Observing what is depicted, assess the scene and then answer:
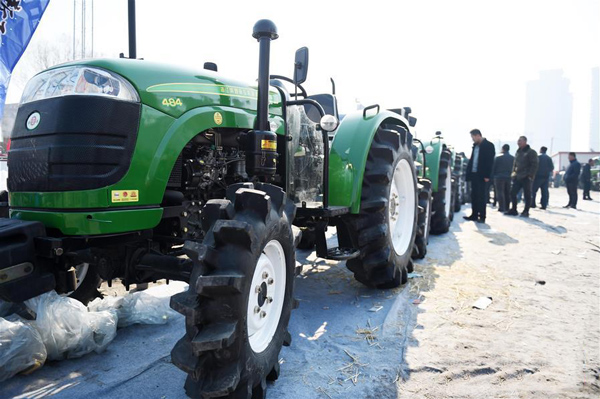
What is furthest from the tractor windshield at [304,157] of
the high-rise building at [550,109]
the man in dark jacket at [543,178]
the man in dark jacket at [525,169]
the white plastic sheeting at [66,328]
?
the high-rise building at [550,109]

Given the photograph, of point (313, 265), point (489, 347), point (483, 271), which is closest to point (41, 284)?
point (489, 347)

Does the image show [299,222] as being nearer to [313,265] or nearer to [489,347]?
[313,265]

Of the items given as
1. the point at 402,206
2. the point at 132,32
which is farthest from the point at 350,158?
the point at 132,32

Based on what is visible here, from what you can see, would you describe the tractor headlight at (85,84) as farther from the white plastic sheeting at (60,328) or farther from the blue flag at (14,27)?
the blue flag at (14,27)

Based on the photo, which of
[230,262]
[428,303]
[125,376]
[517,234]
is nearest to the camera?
[230,262]

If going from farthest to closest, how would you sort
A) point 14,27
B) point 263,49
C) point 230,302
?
point 14,27
point 263,49
point 230,302

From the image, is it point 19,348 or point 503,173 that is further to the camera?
point 503,173

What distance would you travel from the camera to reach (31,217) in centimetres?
216

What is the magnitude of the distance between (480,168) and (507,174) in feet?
8.99

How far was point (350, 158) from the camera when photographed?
370 centimetres

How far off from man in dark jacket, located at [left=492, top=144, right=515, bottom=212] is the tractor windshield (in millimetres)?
8450

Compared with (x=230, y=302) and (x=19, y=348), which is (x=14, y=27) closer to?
(x=19, y=348)

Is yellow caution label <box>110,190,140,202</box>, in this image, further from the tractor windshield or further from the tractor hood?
the tractor windshield

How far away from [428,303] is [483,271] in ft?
5.13
